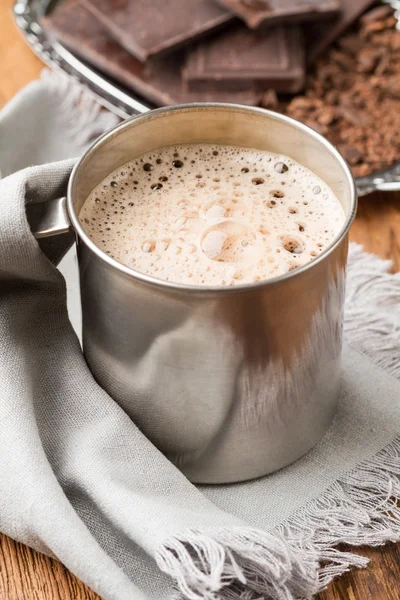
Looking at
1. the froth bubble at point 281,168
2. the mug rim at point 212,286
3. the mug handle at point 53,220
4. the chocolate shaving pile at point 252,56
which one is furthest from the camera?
the chocolate shaving pile at point 252,56

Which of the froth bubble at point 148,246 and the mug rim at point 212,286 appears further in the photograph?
the froth bubble at point 148,246

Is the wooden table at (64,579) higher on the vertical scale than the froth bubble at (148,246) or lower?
lower

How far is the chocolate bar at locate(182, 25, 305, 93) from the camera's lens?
4.17 ft

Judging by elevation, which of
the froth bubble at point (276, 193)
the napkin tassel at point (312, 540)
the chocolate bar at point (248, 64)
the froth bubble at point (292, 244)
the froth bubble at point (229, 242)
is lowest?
the napkin tassel at point (312, 540)

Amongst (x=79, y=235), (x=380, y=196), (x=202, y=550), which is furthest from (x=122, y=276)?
(x=380, y=196)

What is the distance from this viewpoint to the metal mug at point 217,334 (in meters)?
0.67

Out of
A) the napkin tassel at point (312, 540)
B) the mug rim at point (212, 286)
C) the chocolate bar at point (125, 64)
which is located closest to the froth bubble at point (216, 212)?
the mug rim at point (212, 286)

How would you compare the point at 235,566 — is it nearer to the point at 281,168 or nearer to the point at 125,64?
the point at 281,168

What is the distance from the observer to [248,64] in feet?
4.21

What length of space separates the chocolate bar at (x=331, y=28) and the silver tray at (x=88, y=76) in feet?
0.97

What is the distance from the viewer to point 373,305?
0.97 meters

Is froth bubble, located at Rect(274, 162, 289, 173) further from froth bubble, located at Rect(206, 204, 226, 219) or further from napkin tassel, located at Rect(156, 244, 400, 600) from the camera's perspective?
napkin tassel, located at Rect(156, 244, 400, 600)

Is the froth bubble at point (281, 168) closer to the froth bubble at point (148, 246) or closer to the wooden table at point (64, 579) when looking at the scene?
the froth bubble at point (148, 246)

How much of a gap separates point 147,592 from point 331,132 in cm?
76
